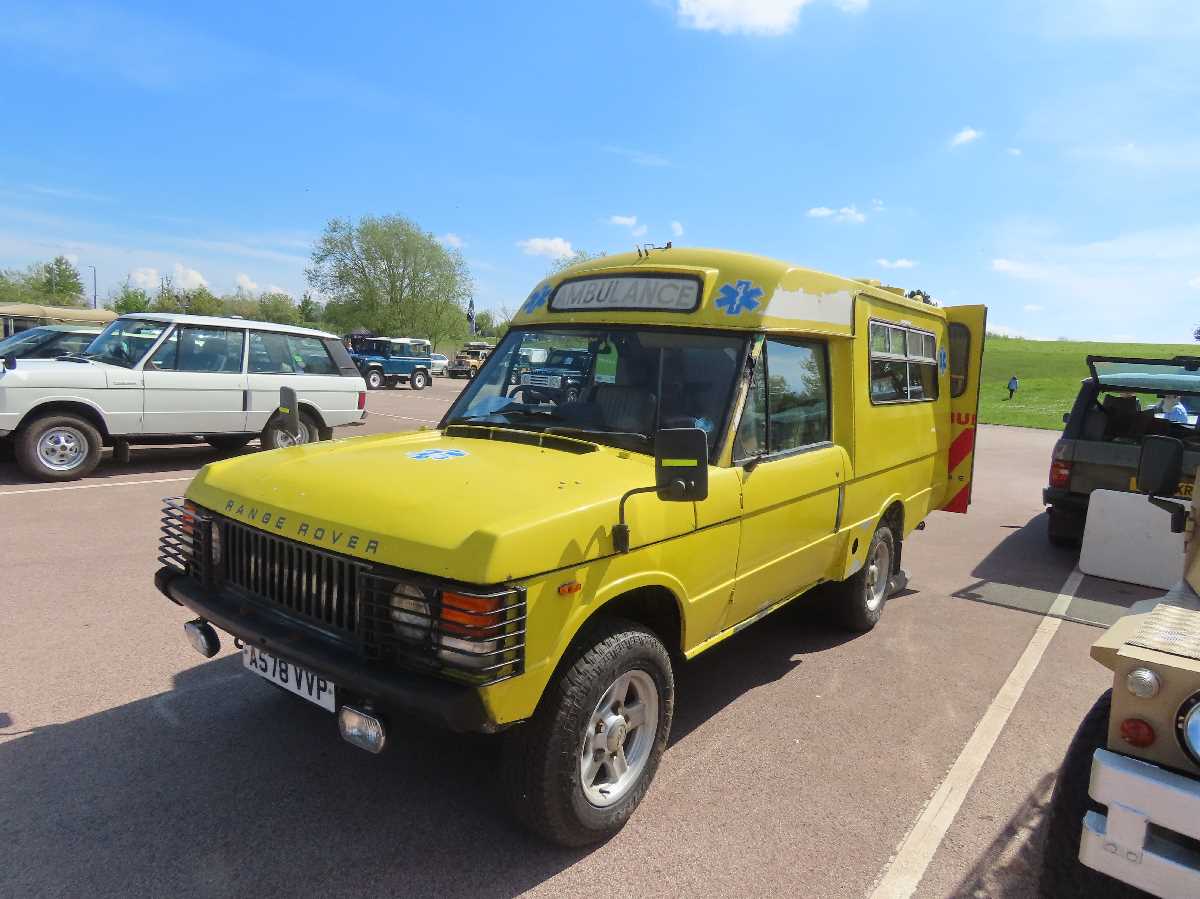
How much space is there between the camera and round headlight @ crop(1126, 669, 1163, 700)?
6.82 ft

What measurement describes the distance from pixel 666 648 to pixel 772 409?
4.64 feet

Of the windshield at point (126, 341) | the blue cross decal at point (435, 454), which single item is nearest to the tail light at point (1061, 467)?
the blue cross decal at point (435, 454)

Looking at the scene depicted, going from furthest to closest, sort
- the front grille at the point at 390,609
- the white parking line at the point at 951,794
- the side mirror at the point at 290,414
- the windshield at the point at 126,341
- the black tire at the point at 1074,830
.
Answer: the windshield at the point at 126,341, the side mirror at the point at 290,414, the white parking line at the point at 951,794, the front grille at the point at 390,609, the black tire at the point at 1074,830

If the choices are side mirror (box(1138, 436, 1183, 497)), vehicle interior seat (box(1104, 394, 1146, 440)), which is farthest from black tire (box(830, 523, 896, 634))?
vehicle interior seat (box(1104, 394, 1146, 440))

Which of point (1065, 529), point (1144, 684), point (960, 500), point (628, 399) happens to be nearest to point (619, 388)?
point (628, 399)

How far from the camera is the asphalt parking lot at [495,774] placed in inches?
108

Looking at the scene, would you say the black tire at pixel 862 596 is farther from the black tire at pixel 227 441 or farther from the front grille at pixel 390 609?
the black tire at pixel 227 441

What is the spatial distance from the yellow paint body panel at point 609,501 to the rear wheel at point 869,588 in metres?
0.24

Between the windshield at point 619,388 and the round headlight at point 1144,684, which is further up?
the windshield at point 619,388

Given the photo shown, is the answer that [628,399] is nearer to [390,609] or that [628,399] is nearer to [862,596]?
[390,609]

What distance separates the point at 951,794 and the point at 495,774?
2.10 m

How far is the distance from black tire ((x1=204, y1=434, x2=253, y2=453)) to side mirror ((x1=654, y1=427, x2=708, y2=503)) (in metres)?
9.30

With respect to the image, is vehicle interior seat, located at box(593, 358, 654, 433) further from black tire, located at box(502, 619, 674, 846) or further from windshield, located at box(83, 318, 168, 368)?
windshield, located at box(83, 318, 168, 368)

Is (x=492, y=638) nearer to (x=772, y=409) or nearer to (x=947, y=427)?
(x=772, y=409)
